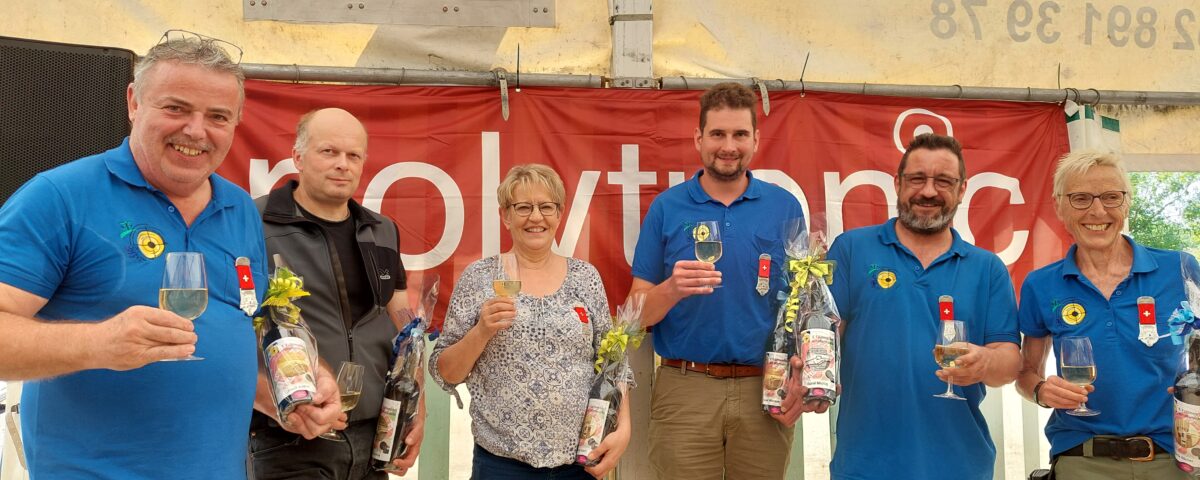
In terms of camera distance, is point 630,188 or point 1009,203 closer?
point 630,188

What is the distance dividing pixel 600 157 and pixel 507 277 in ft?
5.19

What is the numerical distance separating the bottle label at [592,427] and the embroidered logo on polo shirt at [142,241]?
1.55 metres

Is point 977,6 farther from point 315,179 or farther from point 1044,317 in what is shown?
point 315,179

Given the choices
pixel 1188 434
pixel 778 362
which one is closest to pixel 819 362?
pixel 778 362

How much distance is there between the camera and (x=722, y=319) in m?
3.64

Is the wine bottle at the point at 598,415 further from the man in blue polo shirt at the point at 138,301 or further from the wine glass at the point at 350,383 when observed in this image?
the man in blue polo shirt at the point at 138,301

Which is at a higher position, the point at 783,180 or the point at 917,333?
the point at 783,180

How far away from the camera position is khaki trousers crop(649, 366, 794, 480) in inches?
143

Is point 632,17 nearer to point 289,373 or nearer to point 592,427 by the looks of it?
point 592,427

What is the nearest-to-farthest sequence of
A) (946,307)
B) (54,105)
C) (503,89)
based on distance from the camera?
1. (946,307)
2. (54,105)
3. (503,89)

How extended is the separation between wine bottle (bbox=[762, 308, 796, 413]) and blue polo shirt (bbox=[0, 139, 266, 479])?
6.07ft

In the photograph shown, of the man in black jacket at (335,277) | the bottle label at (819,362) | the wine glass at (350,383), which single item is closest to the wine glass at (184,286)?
the wine glass at (350,383)

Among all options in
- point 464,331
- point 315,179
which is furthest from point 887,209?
point 315,179

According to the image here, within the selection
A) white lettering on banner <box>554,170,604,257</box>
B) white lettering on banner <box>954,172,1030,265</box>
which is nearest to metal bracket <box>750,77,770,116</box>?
white lettering on banner <box>554,170,604,257</box>
